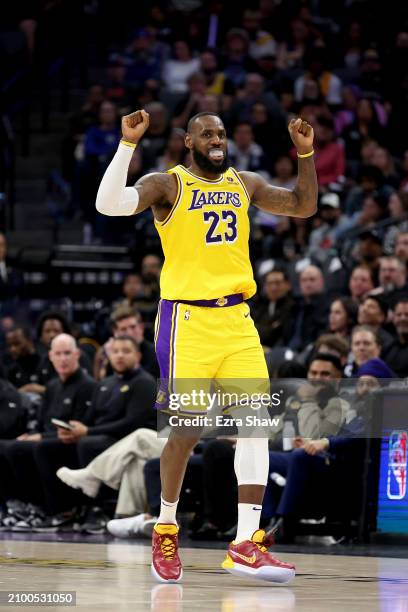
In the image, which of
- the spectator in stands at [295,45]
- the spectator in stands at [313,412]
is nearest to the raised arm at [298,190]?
the spectator in stands at [313,412]

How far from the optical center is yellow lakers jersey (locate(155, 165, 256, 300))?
6.60m

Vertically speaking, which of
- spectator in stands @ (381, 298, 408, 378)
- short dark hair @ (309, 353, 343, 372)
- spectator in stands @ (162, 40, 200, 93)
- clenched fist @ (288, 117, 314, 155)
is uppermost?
clenched fist @ (288, 117, 314, 155)

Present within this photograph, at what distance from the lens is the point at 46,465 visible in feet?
35.4

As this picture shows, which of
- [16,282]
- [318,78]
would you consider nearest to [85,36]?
[318,78]

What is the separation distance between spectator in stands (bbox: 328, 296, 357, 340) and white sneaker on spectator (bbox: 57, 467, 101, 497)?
255cm

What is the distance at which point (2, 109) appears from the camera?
19312mm

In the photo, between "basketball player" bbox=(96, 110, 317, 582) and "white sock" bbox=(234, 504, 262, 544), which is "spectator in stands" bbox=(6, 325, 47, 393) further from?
"white sock" bbox=(234, 504, 262, 544)

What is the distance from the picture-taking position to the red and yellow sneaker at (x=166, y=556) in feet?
20.9

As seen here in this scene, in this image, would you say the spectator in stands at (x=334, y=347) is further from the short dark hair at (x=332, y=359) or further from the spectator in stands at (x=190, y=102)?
the spectator in stands at (x=190, y=102)

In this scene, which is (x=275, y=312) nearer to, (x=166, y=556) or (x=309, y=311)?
(x=309, y=311)

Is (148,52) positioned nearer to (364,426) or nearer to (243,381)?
(364,426)

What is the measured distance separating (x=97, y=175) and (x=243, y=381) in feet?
35.7

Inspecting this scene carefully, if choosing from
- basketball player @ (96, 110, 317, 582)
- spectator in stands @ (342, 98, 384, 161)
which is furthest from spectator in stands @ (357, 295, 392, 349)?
spectator in stands @ (342, 98, 384, 161)

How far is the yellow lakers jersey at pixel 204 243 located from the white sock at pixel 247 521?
41.0 inches
